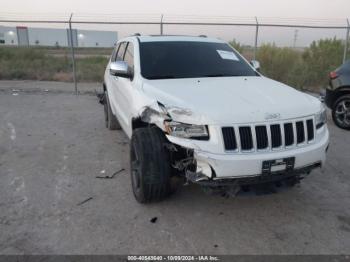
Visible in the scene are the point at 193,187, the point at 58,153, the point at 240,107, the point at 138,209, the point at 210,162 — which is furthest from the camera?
the point at 58,153

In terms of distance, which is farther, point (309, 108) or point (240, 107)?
point (309, 108)

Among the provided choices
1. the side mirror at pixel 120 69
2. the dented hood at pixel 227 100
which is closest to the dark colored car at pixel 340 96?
the dented hood at pixel 227 100

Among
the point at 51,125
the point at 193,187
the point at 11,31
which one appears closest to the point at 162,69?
the point at 193,187

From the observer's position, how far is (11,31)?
49031 millimetres

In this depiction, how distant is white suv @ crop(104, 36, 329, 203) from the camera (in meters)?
3.12

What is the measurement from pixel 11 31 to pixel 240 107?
5267cm

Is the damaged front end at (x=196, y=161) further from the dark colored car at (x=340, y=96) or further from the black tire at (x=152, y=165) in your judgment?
the dark colored car at (x=340, y=96)

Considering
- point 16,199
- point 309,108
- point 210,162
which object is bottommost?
point 16,199

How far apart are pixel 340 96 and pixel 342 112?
32cm

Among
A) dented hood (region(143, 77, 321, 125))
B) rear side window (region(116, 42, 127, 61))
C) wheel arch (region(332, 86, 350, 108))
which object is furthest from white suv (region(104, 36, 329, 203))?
wheel arch (region(332, 86, 350, 108))

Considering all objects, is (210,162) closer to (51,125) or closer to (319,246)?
(319,246)

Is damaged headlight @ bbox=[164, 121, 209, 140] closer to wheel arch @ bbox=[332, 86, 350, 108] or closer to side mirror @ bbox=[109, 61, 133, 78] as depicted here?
side mirror @ bbox=[109, 61, 133, 78]

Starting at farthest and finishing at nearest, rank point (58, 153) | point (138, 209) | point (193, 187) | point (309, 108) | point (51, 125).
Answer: point (51, 125) < point (58, 153) < point (193, 187) < point (138, 209) < point (309, 108)

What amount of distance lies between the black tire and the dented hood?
0.35 metres
